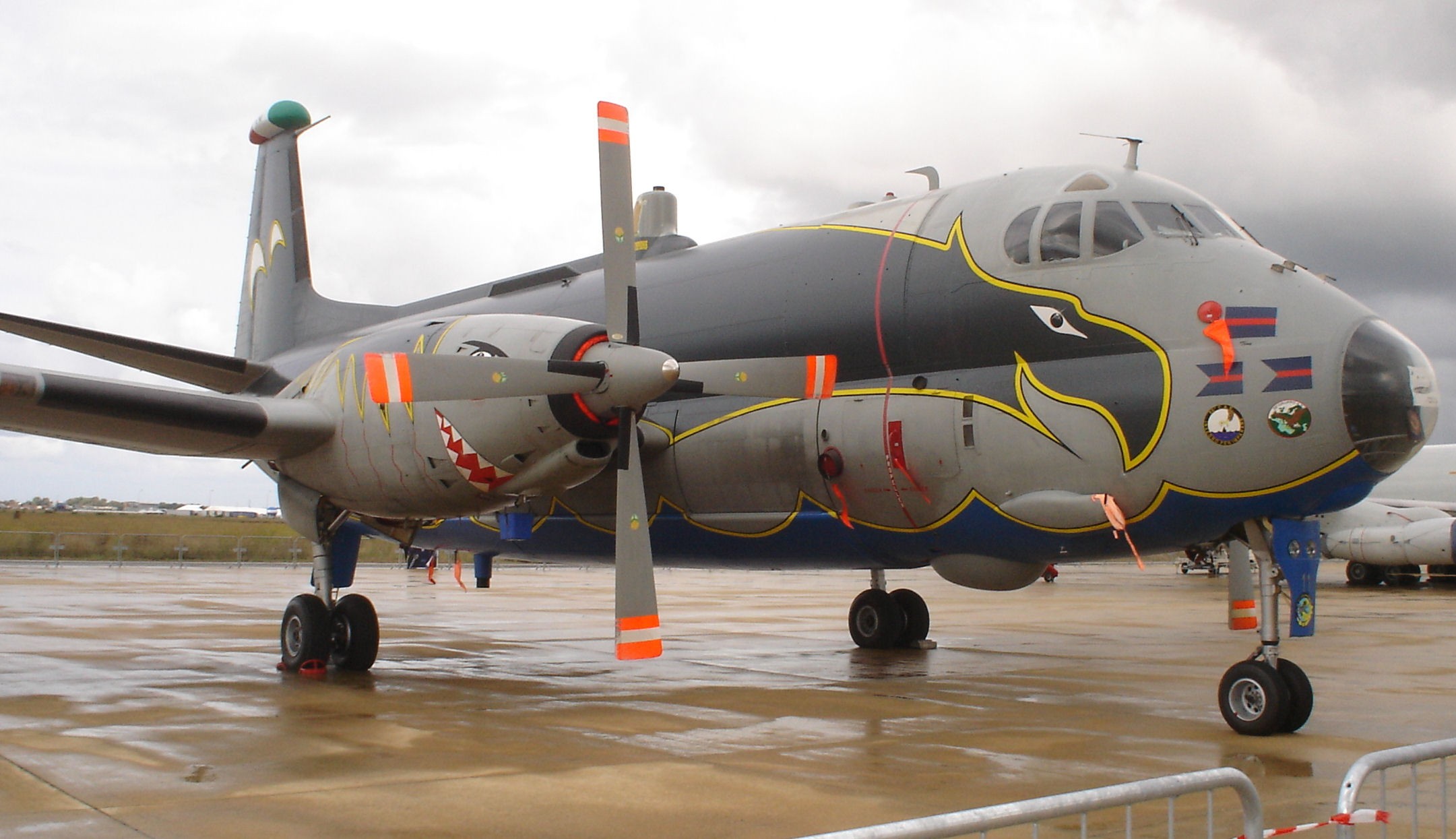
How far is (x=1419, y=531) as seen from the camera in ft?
98.8

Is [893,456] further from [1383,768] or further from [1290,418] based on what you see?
[1383,768]

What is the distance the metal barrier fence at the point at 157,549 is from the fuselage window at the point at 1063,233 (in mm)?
33781

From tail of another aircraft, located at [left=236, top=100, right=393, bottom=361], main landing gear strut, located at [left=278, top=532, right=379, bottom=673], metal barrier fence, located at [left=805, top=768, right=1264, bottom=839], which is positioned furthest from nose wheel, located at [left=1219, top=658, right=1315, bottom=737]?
tail of another aircraft, located at [left=236, top=100, right=393, bottom=361]

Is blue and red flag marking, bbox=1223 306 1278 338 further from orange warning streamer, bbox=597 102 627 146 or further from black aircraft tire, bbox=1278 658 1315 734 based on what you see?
orange warning streamer, bbox=597 102 627 146

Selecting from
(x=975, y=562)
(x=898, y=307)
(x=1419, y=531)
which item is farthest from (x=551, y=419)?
(x=1419, y=531)

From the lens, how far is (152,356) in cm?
1237

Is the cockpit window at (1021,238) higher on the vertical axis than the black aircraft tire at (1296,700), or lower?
higher

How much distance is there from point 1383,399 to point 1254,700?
224cm

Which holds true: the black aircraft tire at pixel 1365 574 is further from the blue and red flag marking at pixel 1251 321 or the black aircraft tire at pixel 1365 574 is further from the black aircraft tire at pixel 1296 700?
the blue and red flag marking at pixel 1251 321

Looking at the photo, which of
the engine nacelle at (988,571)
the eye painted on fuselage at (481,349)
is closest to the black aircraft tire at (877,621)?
the engine nacelle at (988,571)

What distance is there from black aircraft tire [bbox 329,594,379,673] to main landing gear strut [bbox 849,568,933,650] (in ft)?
19.1

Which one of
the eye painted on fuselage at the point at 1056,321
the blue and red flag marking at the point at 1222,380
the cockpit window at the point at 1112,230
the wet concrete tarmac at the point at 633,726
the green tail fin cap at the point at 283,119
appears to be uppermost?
the green tail fin cap at the point at 283,119

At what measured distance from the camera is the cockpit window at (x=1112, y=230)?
915cm

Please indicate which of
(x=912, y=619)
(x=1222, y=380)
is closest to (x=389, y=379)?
(x=1222, y=380)
